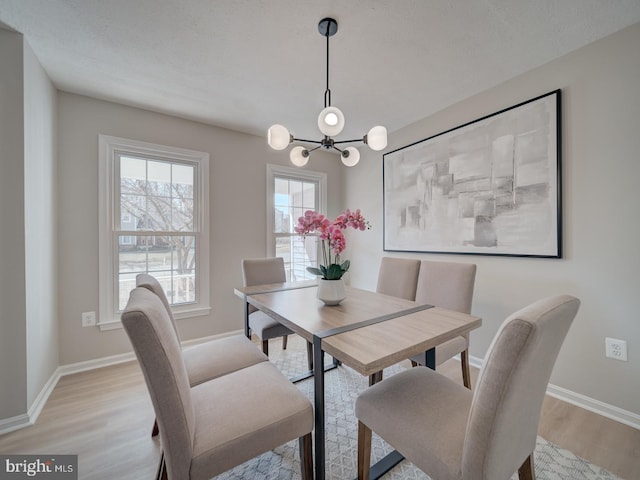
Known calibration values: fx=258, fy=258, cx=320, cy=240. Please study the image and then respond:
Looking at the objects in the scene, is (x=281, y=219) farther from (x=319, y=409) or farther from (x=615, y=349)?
(x=615, y=349)

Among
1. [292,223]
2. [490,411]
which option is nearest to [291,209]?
[292,223]

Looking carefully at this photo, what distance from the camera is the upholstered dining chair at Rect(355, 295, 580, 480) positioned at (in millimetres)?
711

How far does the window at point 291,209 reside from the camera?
10.9ft

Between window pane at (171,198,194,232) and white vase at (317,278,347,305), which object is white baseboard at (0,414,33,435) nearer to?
window pane at (171,198,194,232)

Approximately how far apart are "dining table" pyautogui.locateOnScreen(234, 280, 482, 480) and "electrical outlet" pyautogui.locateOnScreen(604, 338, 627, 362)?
1157mm

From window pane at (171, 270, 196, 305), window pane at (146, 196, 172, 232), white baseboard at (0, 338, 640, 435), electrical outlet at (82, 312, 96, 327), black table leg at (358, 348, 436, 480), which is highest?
window pane at (146, 196, 172, 232)

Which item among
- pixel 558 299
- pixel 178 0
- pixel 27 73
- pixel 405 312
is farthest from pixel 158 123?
pixel 558 299

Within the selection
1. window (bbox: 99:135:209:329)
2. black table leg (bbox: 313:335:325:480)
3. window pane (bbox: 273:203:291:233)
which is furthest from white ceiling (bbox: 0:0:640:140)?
black table leg (bbox: 313:335:325:480)

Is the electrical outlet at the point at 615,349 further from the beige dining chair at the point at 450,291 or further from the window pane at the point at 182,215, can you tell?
the window pane at the point at 182,215

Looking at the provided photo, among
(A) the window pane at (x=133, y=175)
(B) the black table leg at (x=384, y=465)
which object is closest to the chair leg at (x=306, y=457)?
(B) the black table leg at (x=384, y=465)

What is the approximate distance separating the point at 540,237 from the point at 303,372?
2188mm

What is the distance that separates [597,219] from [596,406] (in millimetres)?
1258

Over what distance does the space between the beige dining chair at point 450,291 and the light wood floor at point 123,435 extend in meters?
0.60

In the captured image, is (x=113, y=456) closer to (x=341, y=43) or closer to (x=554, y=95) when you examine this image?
(x=341, y=43)
